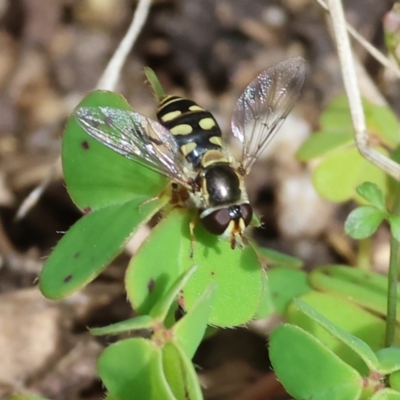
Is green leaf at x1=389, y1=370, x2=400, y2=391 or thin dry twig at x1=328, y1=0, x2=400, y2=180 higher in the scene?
thin dry twig at x1=328, y1=0, x2=400, y2=180

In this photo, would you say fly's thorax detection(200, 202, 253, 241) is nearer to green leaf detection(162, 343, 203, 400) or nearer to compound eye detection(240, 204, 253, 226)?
compound eye detection(240, 204, 253, 226)

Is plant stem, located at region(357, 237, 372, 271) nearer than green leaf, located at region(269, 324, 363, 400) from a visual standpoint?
No

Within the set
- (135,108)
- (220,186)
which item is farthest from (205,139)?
(135,108)

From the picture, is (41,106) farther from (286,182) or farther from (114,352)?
(114,352)

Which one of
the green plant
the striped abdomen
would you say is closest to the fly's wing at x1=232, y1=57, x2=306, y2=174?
the striped abdomen

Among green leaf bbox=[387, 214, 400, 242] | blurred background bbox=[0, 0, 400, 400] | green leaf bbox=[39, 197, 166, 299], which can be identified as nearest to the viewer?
green leaf bbox=[39, 197, 166, 299]

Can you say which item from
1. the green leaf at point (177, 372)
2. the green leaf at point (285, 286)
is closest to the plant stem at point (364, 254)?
the green leaf at point (285, 286)

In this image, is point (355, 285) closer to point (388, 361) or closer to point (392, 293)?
point (392, 293)
